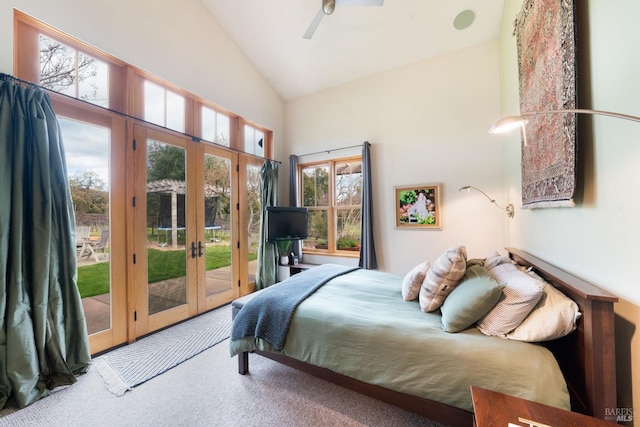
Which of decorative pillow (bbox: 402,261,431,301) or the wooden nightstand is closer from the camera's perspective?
the wooden nightstand

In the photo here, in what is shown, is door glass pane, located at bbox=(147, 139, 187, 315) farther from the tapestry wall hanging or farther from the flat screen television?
the tapestry wall hanging

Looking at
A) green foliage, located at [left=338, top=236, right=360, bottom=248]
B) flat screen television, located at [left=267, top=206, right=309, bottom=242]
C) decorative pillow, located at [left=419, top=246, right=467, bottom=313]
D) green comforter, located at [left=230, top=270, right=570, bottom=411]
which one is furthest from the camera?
green foliage, located at [left=338, top=236, right=360, bottom=248]

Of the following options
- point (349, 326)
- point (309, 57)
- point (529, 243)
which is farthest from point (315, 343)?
point (309, 57)

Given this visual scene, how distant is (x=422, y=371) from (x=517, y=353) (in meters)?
0.48

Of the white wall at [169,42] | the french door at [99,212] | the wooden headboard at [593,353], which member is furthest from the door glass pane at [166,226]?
the wooden headboard at [593,353]

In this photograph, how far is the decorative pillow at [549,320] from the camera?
125 centimetres

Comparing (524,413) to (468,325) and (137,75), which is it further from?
(137,75)

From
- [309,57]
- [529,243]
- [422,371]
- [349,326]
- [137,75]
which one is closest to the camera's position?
[422,371]

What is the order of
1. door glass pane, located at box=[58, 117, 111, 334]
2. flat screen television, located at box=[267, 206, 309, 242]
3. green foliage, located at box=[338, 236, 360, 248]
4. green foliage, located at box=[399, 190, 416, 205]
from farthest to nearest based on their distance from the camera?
green foliage, located at box=[338, 236, 360, 248], flat screen television, located at box=[267, 206, 309, 242], green foliage, located at box=[399, 190, 416, 205], door glass pane, located at box=[58, 117, 111, 334]

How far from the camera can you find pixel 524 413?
903 millimetres

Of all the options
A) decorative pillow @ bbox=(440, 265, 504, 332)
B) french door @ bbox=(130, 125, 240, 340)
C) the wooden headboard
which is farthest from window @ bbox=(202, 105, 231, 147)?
the wooden headboard

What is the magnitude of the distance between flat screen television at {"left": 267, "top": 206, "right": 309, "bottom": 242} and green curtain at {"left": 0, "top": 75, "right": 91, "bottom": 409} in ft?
7.70

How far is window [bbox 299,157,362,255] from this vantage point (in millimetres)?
4297

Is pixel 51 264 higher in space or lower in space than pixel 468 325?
higher
